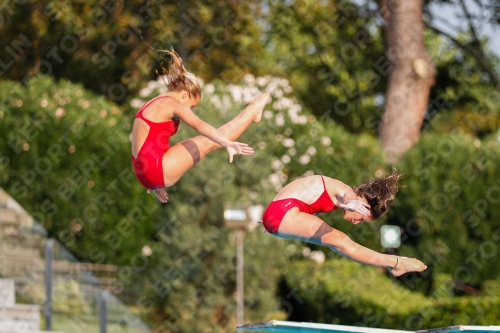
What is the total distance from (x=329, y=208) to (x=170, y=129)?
1.27 meters

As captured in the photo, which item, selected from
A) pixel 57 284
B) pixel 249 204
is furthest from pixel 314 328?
pixel 249 204

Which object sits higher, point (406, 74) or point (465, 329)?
point (465, 329)

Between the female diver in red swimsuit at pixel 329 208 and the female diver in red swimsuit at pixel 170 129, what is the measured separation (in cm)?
62

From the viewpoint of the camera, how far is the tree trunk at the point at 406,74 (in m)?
19.1

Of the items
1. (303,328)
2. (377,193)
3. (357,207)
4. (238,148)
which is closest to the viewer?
(238,148)

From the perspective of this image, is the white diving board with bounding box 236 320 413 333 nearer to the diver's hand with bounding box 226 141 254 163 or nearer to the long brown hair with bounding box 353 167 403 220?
the long brown hair with bounding box 353 167 403 220

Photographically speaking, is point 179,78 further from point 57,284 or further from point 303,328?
point 57,284

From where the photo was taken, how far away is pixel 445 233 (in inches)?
663

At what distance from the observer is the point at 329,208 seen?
7059mm

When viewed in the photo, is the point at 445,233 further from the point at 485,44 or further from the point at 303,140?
the point at 485,44

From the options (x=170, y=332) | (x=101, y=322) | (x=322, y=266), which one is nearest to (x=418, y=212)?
(x=322, y=266)

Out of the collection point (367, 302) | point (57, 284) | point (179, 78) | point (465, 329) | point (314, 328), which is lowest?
point (367, 302)

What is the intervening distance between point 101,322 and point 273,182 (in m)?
6.01

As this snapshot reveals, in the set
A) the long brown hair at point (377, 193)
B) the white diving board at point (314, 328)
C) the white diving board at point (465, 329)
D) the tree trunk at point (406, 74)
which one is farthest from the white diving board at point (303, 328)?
the tree trunk at point (406, 74)
